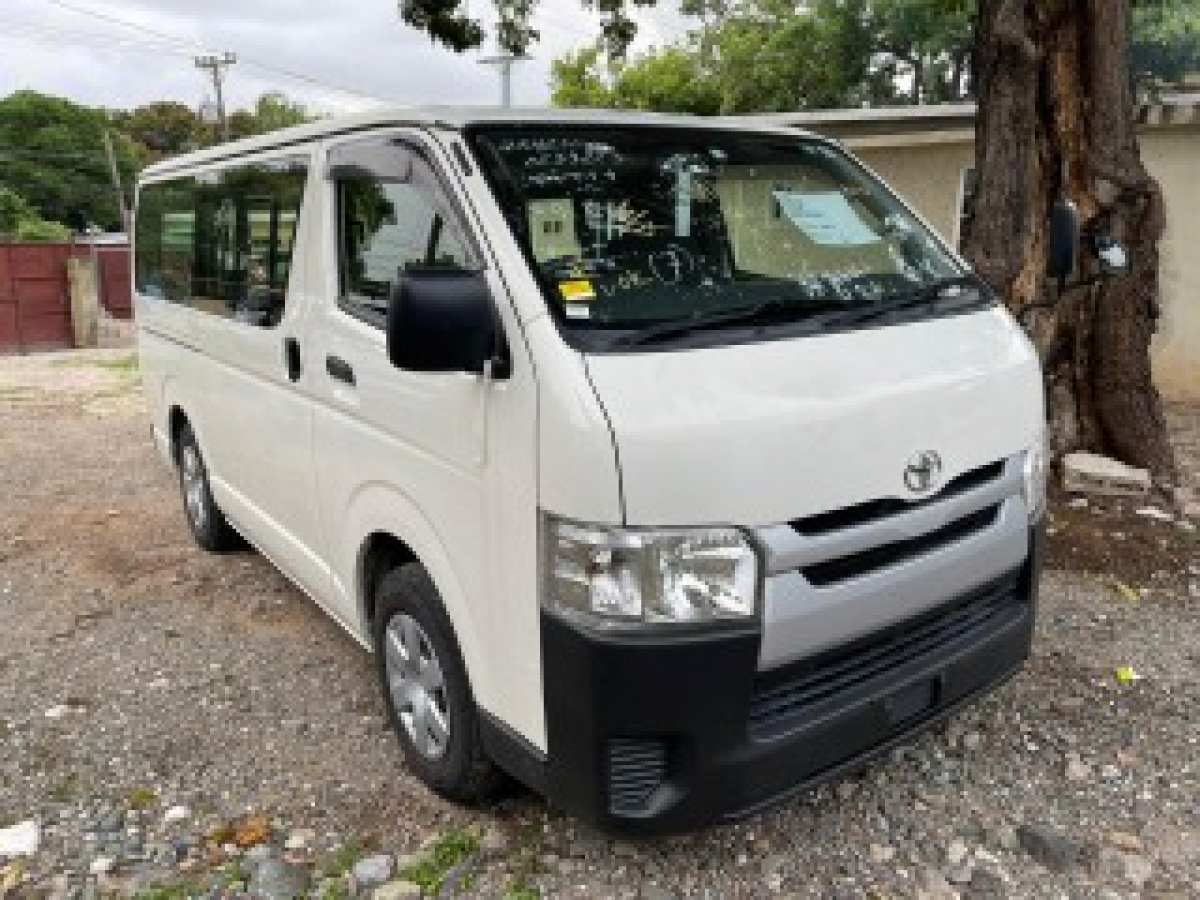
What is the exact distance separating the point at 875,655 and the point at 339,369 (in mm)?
1709

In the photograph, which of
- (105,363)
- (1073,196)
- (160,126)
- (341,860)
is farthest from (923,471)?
(160,126)

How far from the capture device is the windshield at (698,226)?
2.48 meters

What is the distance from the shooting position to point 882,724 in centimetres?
246

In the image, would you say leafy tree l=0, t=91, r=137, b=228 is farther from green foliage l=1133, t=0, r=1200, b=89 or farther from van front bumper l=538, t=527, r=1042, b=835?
van front bumper l=538, t=527, r=1042, b=835

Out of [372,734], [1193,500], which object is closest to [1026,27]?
[1193,500]

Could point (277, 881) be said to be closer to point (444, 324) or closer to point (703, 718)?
point (703, 718)

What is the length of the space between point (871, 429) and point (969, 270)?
1193 millimetres

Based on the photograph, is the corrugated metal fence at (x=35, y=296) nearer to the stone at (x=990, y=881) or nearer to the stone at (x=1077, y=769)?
the stone at (x=1077, y=769)

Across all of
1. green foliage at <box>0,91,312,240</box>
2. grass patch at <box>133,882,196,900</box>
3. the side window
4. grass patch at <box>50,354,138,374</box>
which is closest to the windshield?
the side window

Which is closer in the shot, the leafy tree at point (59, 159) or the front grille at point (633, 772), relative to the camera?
the front grille at point (633, 772)

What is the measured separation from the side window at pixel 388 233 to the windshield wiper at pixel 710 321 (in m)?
0.46

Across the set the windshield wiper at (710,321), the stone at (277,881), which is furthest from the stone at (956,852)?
the stone at (277,881)

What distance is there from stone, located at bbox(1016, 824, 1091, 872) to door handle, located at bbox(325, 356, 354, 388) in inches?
89.6

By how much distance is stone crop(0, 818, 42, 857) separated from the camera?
281 centimetres
